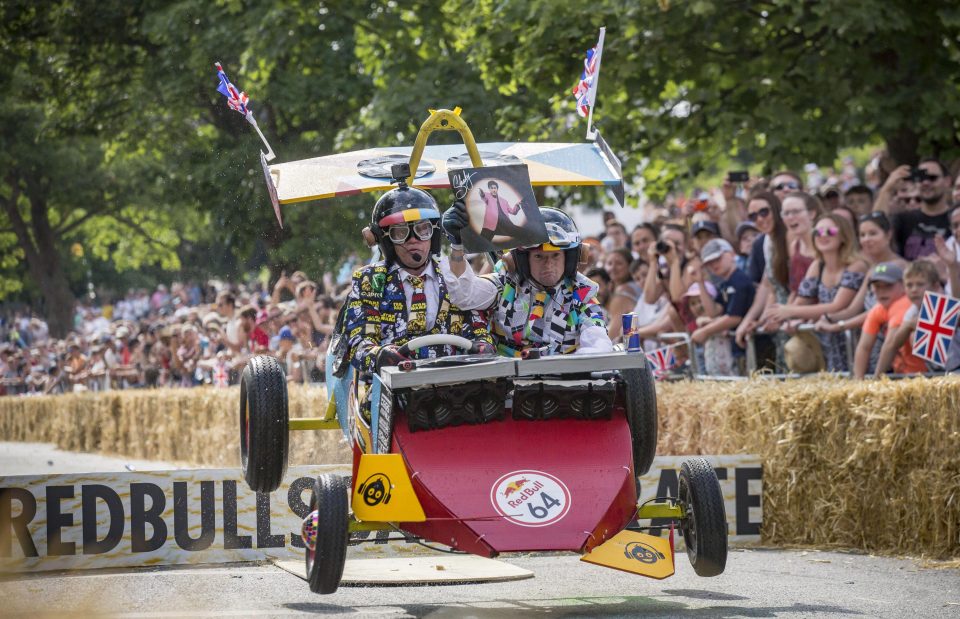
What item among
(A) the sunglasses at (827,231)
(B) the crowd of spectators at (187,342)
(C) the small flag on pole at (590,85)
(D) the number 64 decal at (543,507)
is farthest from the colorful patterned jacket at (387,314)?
(B) the crowd of spectators at (187,342)

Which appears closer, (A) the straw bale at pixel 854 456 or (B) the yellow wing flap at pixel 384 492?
(B) the yellow wing flap at pixel 384 492

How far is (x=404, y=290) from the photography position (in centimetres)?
827

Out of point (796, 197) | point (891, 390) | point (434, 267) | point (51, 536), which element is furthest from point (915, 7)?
point (51, 536)

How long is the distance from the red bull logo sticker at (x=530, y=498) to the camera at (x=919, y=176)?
6991 millimetres

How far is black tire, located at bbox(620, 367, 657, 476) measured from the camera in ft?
26.4

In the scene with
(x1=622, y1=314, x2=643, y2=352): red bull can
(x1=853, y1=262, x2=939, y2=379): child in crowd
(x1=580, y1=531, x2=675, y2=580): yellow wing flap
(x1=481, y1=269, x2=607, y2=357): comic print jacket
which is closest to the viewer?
(x1=580, y1=531, x2=675, y2=580): yellow wing flap

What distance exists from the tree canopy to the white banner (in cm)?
757

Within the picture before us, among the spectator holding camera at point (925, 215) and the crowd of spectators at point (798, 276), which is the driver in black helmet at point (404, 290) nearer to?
the crowd of spectators at point (798, 276)

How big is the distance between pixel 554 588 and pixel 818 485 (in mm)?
2387

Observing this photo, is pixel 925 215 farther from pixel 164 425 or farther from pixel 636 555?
pixel 164 425

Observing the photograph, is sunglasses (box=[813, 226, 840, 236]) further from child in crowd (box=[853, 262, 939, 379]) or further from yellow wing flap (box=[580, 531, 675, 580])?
yellow wing flap (box=[580, 531, 675, 580])

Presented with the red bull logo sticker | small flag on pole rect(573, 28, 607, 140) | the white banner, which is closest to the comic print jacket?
the red bull logo sticker

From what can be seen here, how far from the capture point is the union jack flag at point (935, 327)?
10633mm

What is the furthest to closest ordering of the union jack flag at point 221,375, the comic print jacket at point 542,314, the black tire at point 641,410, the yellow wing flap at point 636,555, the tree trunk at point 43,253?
the tree trunk at point 43,253 → the union jack flag at point 221,375 → the comic print jacket at point 542,314 → the black tire at point 641,410 → the yellow wing flap at point 636,555
